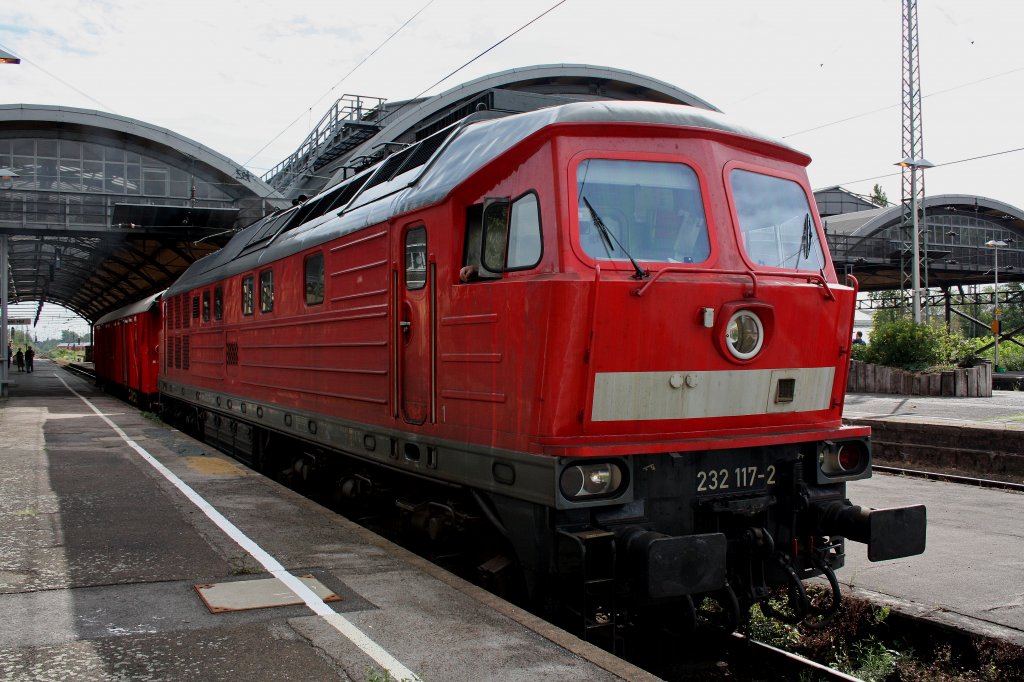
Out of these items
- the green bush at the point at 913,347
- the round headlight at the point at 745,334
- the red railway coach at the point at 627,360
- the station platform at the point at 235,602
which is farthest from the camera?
the green bush at the point at 913,347

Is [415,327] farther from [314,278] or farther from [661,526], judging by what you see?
[314,278]

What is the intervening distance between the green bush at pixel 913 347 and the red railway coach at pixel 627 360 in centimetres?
1843

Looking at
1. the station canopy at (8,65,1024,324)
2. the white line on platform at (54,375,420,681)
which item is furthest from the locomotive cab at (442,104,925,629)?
the station canopy at (8,65,1024,324)

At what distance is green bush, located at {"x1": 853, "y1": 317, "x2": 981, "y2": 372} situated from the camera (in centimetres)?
2219

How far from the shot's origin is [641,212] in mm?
5051

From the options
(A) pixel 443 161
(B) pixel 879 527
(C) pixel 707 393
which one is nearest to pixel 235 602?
(C) pixel 707 393

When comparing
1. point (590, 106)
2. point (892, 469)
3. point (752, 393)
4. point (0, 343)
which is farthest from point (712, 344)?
point (0, 343)

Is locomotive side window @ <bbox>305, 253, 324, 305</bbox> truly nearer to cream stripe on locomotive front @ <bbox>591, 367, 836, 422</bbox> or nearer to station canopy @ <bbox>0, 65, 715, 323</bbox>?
cream stripe on locomotive front @ <bbox>591, 367, 836, 422</bbox>

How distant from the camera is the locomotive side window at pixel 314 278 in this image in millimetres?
7843

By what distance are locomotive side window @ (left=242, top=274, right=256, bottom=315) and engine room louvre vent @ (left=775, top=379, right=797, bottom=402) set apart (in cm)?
677

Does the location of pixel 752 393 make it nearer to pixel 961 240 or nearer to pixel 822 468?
pixel 822 468

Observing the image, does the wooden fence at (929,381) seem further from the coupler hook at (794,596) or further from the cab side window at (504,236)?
the cab side window at (504,236)

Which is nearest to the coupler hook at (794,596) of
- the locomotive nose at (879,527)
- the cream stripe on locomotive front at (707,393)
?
the locomotive nose at (879,527)

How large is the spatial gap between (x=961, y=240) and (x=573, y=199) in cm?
5117
